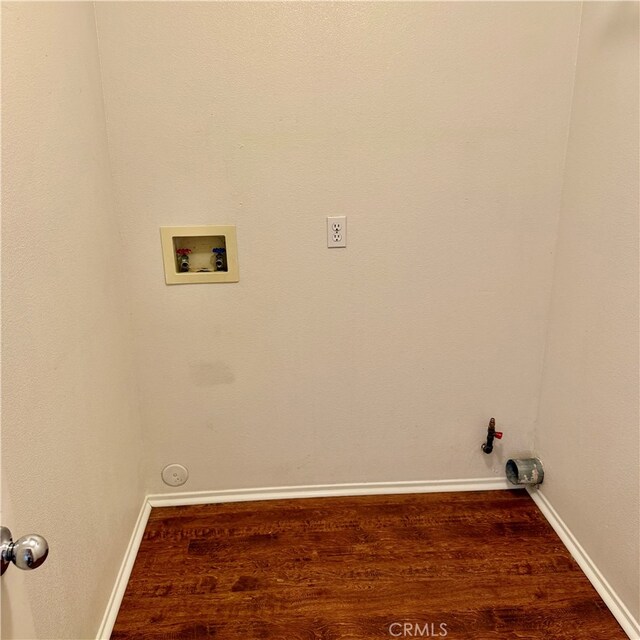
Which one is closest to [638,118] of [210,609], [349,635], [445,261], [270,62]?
[445,261]

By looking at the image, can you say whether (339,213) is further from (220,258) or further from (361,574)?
(361,574)

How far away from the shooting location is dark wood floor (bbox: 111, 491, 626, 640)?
146 cm

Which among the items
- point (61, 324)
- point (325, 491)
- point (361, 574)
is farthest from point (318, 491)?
point (61, 324)

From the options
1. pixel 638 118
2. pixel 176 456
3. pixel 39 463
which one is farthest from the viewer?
pixel 176 456

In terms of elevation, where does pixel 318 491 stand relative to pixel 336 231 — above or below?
below

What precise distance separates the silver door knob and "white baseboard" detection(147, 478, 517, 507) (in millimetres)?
1329

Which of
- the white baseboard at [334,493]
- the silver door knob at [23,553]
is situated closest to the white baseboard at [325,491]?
the white baseboard at [334,493]

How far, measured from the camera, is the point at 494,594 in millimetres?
1560

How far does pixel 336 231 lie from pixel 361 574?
47.4 inches

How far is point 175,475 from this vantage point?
196cm

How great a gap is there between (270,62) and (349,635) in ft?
5.97

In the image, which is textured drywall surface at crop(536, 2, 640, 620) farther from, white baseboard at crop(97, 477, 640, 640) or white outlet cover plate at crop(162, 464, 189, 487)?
white outlet cover plate at crop(162, 464, 189, 487)

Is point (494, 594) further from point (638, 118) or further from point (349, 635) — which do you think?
point (638, 118)

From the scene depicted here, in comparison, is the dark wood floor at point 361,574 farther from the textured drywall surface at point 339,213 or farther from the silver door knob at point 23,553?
the silver door knob at point 23,553
